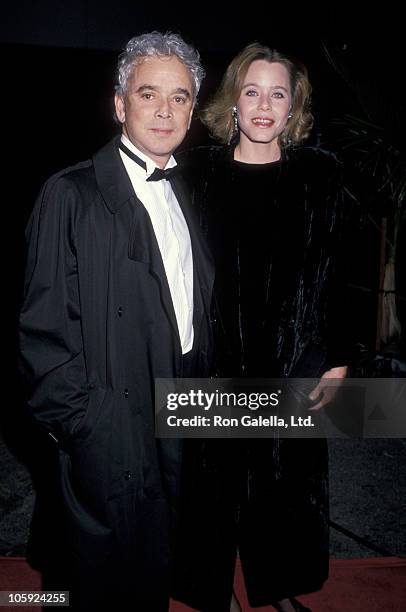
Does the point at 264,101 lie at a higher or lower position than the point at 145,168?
higher

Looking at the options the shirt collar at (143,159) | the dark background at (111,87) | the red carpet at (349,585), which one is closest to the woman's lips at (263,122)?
the shirt collar at (143,159)

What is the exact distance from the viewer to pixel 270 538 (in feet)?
6.27

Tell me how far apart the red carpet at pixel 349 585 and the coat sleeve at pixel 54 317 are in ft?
3.26

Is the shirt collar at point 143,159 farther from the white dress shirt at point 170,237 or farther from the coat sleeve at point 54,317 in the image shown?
the coat sleeve at point 54,317

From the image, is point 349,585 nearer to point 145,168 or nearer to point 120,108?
point 145,168

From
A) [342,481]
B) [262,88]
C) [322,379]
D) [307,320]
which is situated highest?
[262,88]

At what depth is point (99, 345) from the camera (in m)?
1.52

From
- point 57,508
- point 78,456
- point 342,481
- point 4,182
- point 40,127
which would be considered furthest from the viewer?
point 4,182

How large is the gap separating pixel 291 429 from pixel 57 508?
76cm

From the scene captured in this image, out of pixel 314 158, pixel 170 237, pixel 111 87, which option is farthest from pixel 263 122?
pixel 111 87

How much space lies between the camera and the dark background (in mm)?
2957

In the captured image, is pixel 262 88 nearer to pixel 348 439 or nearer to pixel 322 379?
pixel 322 379

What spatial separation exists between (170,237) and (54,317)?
404 millimetres

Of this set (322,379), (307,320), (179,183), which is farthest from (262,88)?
(322,379)
